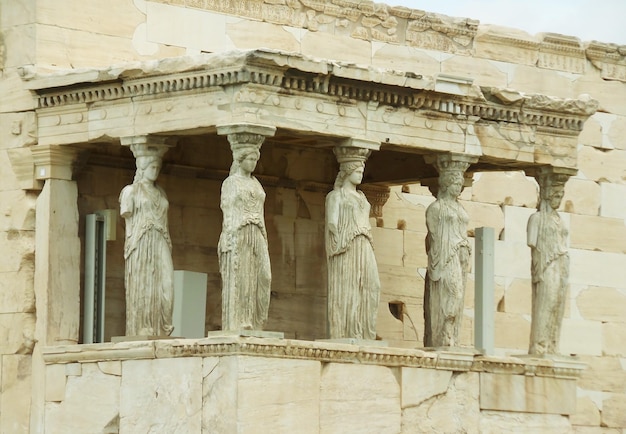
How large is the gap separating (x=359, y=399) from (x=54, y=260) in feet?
7.98

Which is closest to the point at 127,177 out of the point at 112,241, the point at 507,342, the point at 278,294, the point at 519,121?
the point at 112,241

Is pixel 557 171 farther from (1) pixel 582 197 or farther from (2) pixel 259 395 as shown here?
(2) pixel 259 395

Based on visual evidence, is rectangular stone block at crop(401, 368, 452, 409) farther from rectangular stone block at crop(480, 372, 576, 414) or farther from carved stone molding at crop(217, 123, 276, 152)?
carved stone molding at crop(217, 123, 276, 152)

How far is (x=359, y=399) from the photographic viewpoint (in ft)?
51.2

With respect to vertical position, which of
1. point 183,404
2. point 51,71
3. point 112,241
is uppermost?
point 51,71

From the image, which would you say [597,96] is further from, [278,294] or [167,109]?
[167,109]

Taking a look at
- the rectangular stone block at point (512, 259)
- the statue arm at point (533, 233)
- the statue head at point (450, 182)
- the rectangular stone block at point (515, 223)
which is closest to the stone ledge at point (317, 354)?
the statue arm at point (533, 233)

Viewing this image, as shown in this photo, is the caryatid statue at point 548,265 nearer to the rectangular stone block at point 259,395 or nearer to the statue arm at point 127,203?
the rectangular stone block at point 259,395

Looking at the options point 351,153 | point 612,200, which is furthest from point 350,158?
point 612,200

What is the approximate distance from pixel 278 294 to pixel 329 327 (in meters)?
1.83

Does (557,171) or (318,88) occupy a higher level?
(318,88)

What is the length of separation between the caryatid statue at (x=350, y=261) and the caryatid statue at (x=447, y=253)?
0.75 meters

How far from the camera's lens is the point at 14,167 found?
16.4 meters

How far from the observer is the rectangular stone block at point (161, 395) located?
49.6 feet
